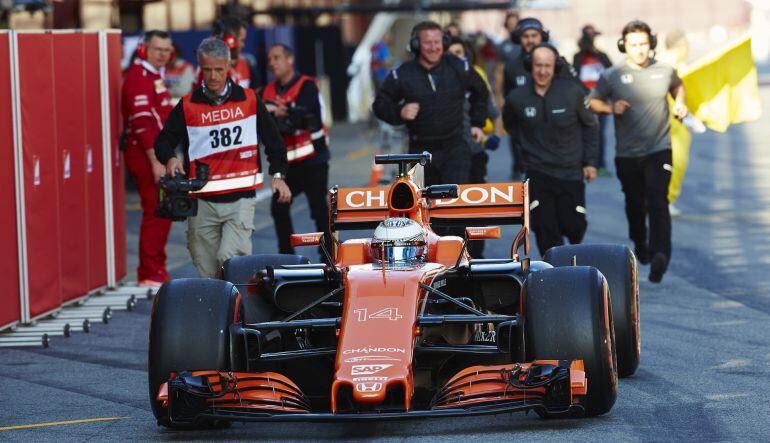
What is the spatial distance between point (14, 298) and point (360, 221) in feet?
10.4

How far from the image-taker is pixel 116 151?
13.7 metres

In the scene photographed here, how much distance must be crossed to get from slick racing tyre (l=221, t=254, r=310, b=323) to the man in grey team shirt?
4.16 metres

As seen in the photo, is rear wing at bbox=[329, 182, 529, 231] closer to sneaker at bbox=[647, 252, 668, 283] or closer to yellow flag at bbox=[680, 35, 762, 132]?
sneaker at bbox=[647, 252, 668, 283]

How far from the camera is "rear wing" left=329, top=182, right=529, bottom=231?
9.52 meters

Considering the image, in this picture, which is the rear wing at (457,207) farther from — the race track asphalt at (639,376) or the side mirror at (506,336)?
the side mirror at (506,336)

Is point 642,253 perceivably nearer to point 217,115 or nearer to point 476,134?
point 476,134

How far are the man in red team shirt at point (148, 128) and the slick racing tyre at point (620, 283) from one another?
181 inches

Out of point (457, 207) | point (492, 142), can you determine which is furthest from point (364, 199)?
point (492, 142)

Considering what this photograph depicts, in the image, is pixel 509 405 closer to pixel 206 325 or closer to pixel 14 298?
pixel 206 325

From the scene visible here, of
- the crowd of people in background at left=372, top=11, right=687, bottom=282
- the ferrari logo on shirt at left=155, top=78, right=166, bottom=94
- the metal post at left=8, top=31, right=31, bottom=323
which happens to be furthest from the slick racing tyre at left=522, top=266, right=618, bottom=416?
the ferrari logo on shirt at left=155, top=78, right=166, bottom=94

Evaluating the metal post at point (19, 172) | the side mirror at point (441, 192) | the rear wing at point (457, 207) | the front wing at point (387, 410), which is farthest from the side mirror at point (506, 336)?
the metal post at point (19, 172)

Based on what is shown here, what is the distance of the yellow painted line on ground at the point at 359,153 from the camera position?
87.1 feet

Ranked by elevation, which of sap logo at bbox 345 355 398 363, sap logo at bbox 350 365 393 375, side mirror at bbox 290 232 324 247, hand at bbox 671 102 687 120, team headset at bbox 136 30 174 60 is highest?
team headset at bbox 136 30 174 60

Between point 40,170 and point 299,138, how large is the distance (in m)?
2.24
